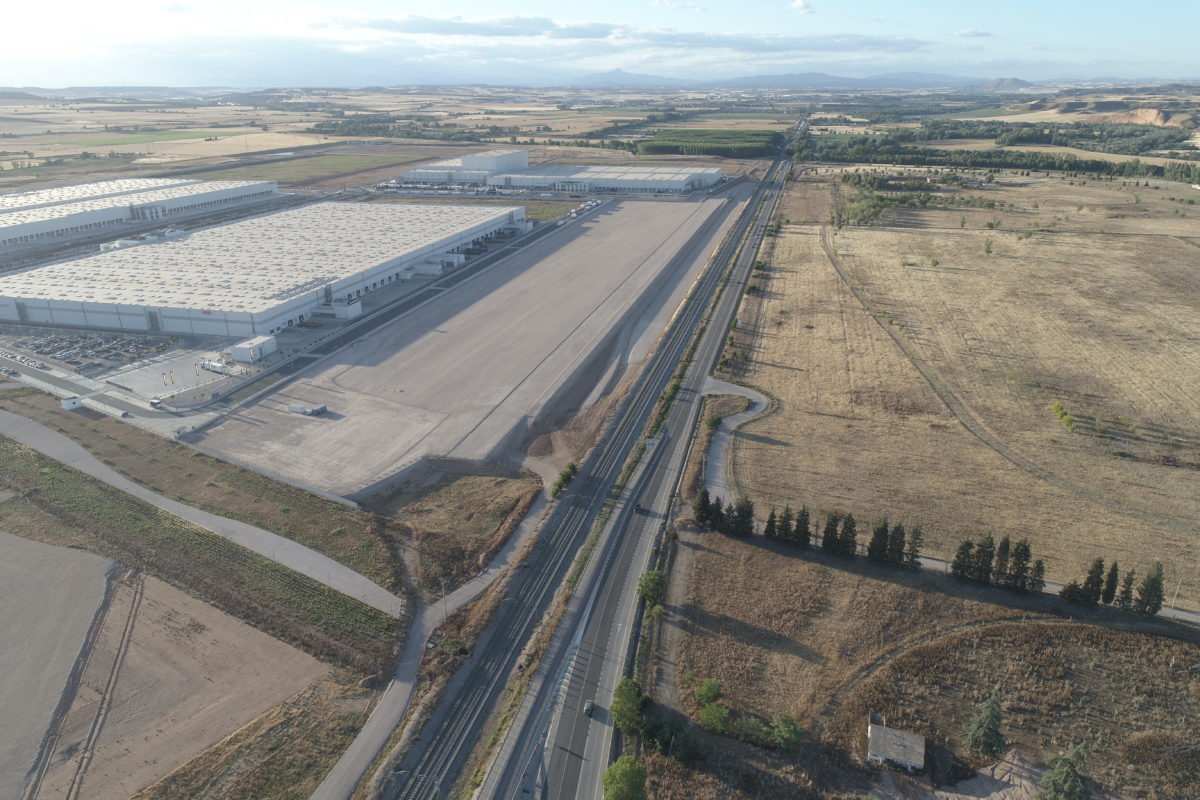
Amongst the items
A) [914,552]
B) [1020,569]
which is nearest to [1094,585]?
[1020,569]

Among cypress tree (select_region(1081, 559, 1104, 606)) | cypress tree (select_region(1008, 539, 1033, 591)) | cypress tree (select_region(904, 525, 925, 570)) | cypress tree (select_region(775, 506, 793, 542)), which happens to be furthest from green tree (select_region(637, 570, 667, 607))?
cypress tree (select_region(1081, 559, 1104, 606))

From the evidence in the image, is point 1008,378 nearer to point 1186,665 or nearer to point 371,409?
point 1186,665

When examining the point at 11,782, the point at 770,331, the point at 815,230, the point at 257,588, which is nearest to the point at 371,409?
the point at 257,588

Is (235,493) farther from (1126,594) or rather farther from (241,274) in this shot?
(1126,594)

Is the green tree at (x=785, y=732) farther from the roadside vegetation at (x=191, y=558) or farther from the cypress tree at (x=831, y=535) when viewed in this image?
the roadside vegetation at (x=191, y=558)

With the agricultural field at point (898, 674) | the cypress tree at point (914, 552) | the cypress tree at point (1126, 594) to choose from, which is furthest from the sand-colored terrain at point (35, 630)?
the cypress tree at point (1126, 594)

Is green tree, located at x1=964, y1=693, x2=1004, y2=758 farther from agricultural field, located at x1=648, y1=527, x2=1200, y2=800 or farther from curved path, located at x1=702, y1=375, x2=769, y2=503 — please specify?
curved path, located at x1=702, y1=375, x2=769, y2=503

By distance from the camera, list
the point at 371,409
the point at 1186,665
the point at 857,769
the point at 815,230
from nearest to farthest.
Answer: the point at 857,769, the point at 1186,665, the point at 371,409, the point at 815,230
